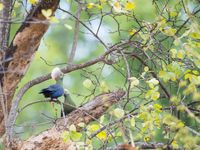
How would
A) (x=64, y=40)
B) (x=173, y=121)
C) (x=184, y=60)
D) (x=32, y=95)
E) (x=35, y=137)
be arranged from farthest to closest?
(x=64, y=40) < (x=32, y=95) < (x=35, y=137) < (x=184, y=60) < (x=173, y=121)

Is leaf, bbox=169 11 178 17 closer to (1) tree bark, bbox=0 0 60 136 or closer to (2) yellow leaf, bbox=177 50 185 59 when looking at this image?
(2) yellow leaf, bbox=177 50 185 59

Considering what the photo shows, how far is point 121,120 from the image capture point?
295 centimetres

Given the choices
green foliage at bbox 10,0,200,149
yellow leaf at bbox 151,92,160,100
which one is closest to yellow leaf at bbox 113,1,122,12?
green foliage at bbox 10,0,200,149

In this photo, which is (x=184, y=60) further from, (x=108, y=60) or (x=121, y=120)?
(x=121, y=120)

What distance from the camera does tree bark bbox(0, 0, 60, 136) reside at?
11.3ft

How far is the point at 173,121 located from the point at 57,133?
40.1 inches

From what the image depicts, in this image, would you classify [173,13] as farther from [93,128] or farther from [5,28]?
[5,28]

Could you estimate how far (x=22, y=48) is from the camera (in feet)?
11.6

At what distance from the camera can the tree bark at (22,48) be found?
3443mm

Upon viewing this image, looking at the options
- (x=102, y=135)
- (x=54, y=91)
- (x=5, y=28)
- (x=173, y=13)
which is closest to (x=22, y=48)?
(x=5, y=28)

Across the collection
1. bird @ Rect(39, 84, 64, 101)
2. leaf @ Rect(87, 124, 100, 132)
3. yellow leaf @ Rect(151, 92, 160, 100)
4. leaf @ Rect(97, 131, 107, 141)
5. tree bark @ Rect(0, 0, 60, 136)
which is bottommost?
leaf @ Rect(97, 131, 107, 141)

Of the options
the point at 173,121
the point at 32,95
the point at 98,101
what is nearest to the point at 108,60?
the point at 98,101

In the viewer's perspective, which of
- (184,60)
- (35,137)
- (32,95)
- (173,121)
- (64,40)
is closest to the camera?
(173,121)

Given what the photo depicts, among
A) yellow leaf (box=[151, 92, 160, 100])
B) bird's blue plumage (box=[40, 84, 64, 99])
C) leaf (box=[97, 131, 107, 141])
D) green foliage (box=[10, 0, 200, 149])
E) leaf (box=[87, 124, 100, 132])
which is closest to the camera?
green foliage (box=[10, 0, 200, 149])
